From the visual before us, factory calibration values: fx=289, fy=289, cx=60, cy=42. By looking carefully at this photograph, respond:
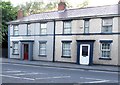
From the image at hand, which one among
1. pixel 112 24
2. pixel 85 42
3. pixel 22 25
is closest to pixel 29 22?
pixel 22 25

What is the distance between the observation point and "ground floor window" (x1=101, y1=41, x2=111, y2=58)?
94.3ft

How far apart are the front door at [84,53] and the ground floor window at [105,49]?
5.17 ft

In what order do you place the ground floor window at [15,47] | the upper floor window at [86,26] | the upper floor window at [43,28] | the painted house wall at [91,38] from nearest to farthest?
the painted house wall at [91,38], the upper floor window at [86,26], the upper floor window at [43,28], the ground floor window at [15,47]

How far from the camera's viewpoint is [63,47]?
1299 inches

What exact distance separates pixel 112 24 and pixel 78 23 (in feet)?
14.1

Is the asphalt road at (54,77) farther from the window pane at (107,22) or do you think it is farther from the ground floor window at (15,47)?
the ground floor window at (15,47)

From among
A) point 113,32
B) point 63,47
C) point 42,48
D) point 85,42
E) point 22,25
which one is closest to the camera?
point 113,32

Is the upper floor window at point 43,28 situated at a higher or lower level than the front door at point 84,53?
higher

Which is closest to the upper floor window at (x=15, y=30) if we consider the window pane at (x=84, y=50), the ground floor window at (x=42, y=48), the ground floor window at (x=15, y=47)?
the ground floor window at (x=15, y=47)

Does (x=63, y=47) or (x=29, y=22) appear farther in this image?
(x=29, y=22)

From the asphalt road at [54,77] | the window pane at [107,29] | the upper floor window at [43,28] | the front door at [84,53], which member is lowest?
the asphalt road at [54,77]

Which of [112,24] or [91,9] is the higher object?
[91,9]

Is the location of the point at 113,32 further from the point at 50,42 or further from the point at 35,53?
the point at 35,53

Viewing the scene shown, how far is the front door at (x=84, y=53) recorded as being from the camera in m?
30.1
